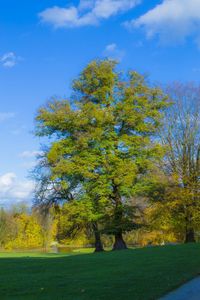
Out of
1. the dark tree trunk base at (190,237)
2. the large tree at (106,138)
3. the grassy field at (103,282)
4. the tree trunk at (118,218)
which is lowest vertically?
the grassy field at (103,282)

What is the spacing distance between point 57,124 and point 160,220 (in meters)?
12.2

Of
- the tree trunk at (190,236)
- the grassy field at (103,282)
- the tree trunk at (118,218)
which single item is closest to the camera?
the grassy field at (103,282)

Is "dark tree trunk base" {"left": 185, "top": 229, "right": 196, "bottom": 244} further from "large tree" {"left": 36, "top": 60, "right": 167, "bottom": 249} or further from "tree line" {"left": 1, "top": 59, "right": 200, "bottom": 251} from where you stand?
"large tree" {"left": 36, "top": 60, "right": 167, "bottom": 249}

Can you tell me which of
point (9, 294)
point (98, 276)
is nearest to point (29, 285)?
point (9, 294)

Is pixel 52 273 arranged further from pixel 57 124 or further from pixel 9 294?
pixel 57 124

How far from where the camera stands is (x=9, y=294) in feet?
33.1

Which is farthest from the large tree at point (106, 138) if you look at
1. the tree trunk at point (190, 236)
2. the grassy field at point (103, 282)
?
the grassy field at point (103, 282)

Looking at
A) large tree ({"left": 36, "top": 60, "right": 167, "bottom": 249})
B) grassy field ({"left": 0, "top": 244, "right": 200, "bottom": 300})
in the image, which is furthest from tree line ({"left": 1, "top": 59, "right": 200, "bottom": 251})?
grassy field ({"left": 0, "top": 244, "right": 200, "bottom": 300})

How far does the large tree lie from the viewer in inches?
1297

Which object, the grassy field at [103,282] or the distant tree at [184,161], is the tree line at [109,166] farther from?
the grassy field at [103,282]

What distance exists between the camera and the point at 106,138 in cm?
3397

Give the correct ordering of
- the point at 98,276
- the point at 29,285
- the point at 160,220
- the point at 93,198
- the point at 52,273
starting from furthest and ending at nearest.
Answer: the point at 160,220 → the point at 93,198 → the point at 52,273 → the point at 98,276 → the point at 29,285

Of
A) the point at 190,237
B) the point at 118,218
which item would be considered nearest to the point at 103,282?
the point at 118,218

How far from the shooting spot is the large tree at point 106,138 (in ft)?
108
